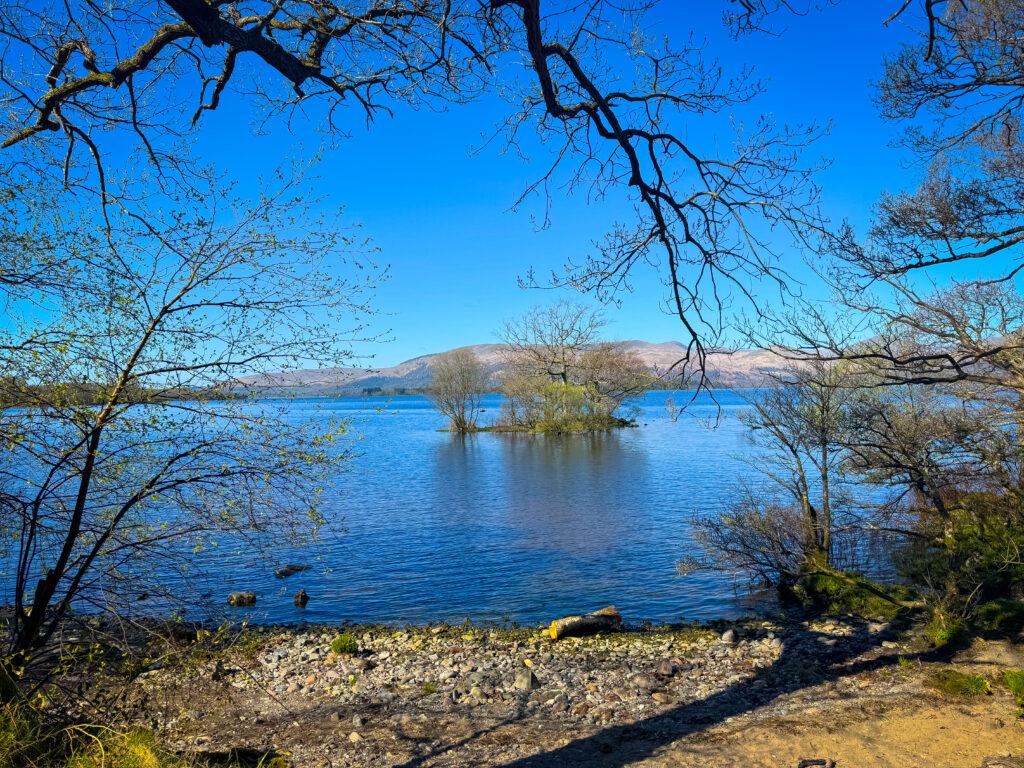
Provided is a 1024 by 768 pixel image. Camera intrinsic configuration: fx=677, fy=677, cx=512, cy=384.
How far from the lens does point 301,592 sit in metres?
15.9

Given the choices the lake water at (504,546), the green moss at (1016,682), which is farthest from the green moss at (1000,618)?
the lake water at (504,546)

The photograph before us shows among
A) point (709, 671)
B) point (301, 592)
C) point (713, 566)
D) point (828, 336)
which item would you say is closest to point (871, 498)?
point (713, 566)

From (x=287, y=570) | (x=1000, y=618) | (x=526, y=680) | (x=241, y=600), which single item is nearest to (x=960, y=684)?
(x=1000, y=618)

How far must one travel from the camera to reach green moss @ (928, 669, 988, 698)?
888 cm

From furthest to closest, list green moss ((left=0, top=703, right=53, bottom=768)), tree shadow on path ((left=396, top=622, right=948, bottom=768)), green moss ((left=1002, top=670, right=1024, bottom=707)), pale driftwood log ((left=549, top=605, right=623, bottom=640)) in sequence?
pale driftwood log ((left=549, top=605, right=623, bottom=640))
green moss ((left=1002, top=670, right=1024, bottom=707))
tree shadow on path ((left=396, top=622, right=948, bottom=768))
green moss ((left=0, top=703, right=53, bottom=768))

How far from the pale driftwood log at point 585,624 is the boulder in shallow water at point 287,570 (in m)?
8.56

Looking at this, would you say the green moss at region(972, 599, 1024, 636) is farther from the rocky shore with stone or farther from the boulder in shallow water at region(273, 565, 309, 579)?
the boulder in shallow water at region(273, 565, 309, 579)

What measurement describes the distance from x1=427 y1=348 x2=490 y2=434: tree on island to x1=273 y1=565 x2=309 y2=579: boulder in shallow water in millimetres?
46748

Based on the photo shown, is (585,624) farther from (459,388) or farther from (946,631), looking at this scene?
(459,388)

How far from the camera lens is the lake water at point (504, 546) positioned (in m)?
15.2

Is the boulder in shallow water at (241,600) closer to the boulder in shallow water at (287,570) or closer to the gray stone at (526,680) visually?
the boulder in shallow water at (287,570)

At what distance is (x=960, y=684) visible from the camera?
29.6 ft

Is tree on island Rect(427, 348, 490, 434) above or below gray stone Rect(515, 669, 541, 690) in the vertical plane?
above

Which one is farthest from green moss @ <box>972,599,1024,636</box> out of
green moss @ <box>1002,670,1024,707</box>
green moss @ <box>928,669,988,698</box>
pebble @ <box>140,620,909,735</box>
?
green moss @ <box>928,669,988,698</box>
